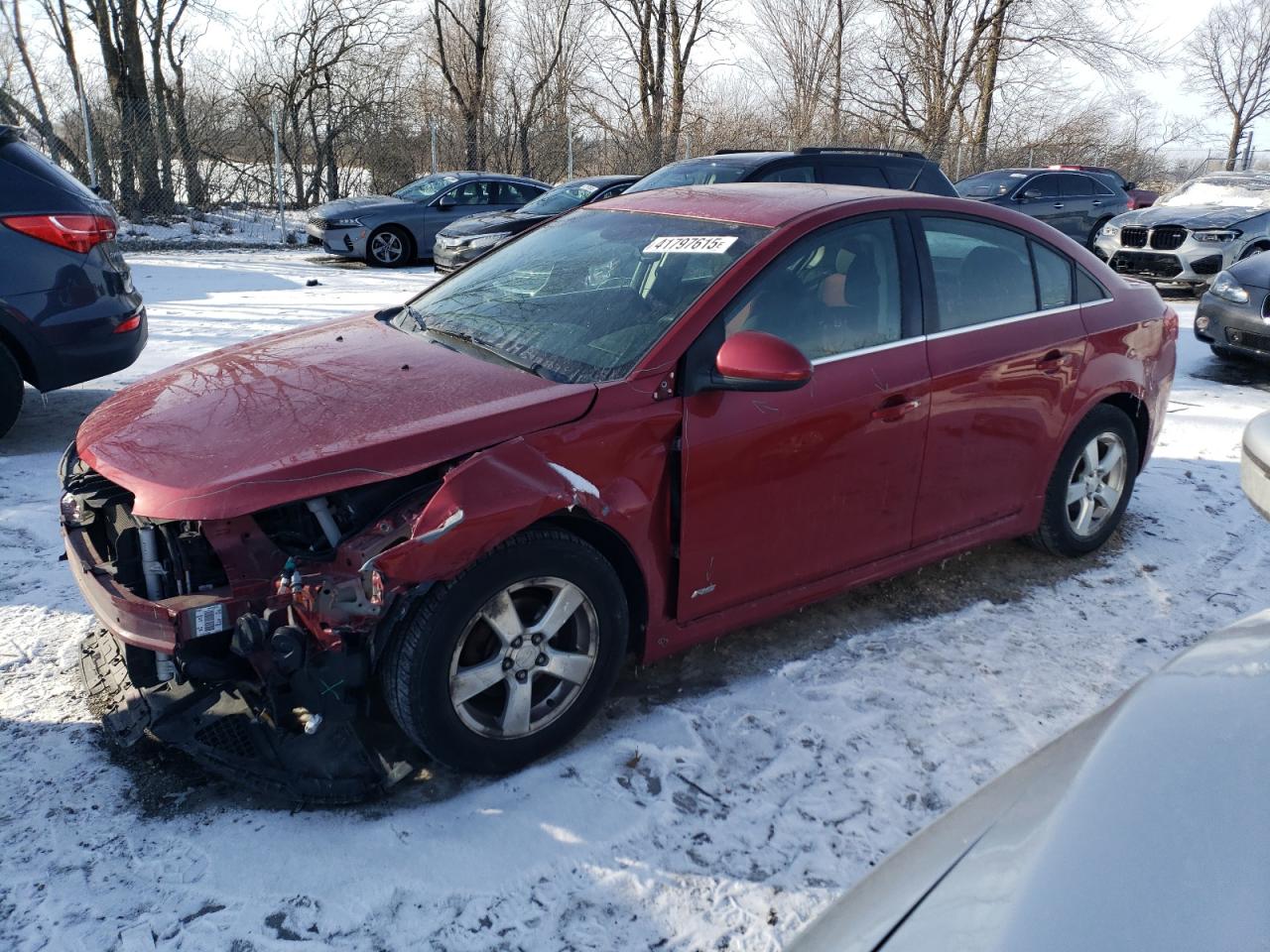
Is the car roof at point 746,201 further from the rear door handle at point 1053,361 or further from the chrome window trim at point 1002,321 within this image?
the rear door handle at point 1053,361

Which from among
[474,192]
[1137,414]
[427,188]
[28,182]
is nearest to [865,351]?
[1137,414]

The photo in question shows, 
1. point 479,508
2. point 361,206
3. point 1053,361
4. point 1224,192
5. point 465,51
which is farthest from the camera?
point 465,51

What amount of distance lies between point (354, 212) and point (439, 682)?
1295 centimetres

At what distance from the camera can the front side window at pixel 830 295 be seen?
323cm

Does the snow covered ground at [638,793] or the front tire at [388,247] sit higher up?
the front tire at [388,247]

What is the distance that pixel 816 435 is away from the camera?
10.7 feet

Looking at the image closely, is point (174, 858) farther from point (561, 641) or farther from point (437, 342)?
point (437, 342)

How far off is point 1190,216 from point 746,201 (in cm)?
1066

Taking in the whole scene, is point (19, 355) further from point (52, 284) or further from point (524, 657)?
point (524, 657)

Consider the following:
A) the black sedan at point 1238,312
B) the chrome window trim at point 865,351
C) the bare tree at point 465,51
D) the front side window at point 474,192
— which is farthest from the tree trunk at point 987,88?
the chrome window trim at point 865,351

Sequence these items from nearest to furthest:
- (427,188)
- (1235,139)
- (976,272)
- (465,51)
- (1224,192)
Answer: (976,272), (1224,192), (427,188), (465,51), (1235,139)

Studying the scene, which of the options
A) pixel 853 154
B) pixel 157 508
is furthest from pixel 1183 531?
pixel 853 154

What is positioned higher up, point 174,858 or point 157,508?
point 157,508

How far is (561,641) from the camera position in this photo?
2.92 m
